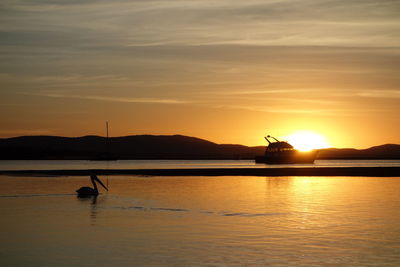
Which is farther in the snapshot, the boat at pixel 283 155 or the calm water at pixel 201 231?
the boat at pixel 283 155

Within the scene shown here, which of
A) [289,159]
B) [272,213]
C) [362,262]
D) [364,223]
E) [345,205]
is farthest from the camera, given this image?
[289,159]

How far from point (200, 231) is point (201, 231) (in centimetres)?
4

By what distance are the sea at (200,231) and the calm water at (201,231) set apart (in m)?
0.03

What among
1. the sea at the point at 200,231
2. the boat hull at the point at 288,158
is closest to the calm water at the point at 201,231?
the sea at the point at 200,231

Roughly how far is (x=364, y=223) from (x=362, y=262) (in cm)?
890

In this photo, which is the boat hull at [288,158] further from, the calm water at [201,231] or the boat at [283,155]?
the calm water at [201,231]

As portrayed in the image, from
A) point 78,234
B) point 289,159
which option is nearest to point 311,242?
point 78,234

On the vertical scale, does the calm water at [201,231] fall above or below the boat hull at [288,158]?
below

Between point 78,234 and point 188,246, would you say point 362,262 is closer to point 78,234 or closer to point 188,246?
point 188,246

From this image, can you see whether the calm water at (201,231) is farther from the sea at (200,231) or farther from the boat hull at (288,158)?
the boat hull at (288,158)

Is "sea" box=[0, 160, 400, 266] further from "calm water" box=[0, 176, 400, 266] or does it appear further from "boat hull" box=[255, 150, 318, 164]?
"boat hull" box=[255, 150, 318, 164]

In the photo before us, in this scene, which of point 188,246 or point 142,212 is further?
point 142,212

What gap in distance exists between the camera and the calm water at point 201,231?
18125 mm

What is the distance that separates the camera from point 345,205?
33.8m
